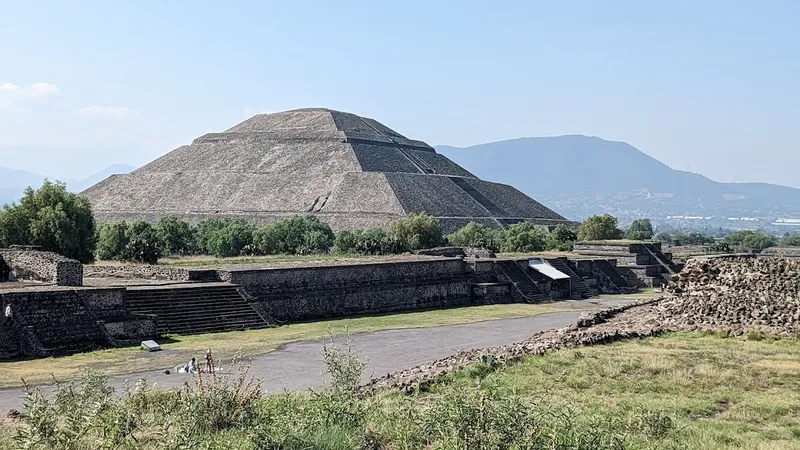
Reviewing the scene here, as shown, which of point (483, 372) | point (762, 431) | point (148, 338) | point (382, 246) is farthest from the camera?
point (382, 246)

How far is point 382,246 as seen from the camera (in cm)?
4697

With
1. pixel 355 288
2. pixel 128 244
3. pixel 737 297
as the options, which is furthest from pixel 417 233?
pixel 737 297

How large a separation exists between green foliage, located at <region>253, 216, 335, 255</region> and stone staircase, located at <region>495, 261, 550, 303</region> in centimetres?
1339

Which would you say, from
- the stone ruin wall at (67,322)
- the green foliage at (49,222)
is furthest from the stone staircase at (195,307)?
the green foliage at (49,222)

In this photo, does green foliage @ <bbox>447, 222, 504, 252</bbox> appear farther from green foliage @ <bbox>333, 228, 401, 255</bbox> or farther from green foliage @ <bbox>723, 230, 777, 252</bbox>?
green foliage @ <bbox>723, 230, 777, 252</bbox>

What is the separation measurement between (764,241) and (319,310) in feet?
226

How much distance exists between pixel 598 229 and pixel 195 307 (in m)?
42.2

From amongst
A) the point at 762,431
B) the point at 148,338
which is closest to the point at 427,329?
the point at 148,338

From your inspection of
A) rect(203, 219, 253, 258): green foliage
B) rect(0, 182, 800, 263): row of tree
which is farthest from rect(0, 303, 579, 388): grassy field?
rect(203, 219, 253, 258): green foliage

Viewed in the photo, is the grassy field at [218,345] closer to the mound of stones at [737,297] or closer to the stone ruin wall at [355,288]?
the stone ruin wall at [355,288]

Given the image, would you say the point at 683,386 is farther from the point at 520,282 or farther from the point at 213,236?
the point at 213,236

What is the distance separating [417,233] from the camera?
52062 millimetres

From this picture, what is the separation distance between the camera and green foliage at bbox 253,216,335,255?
4803 centimetres

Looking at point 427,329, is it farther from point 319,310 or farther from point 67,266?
point 67,266
